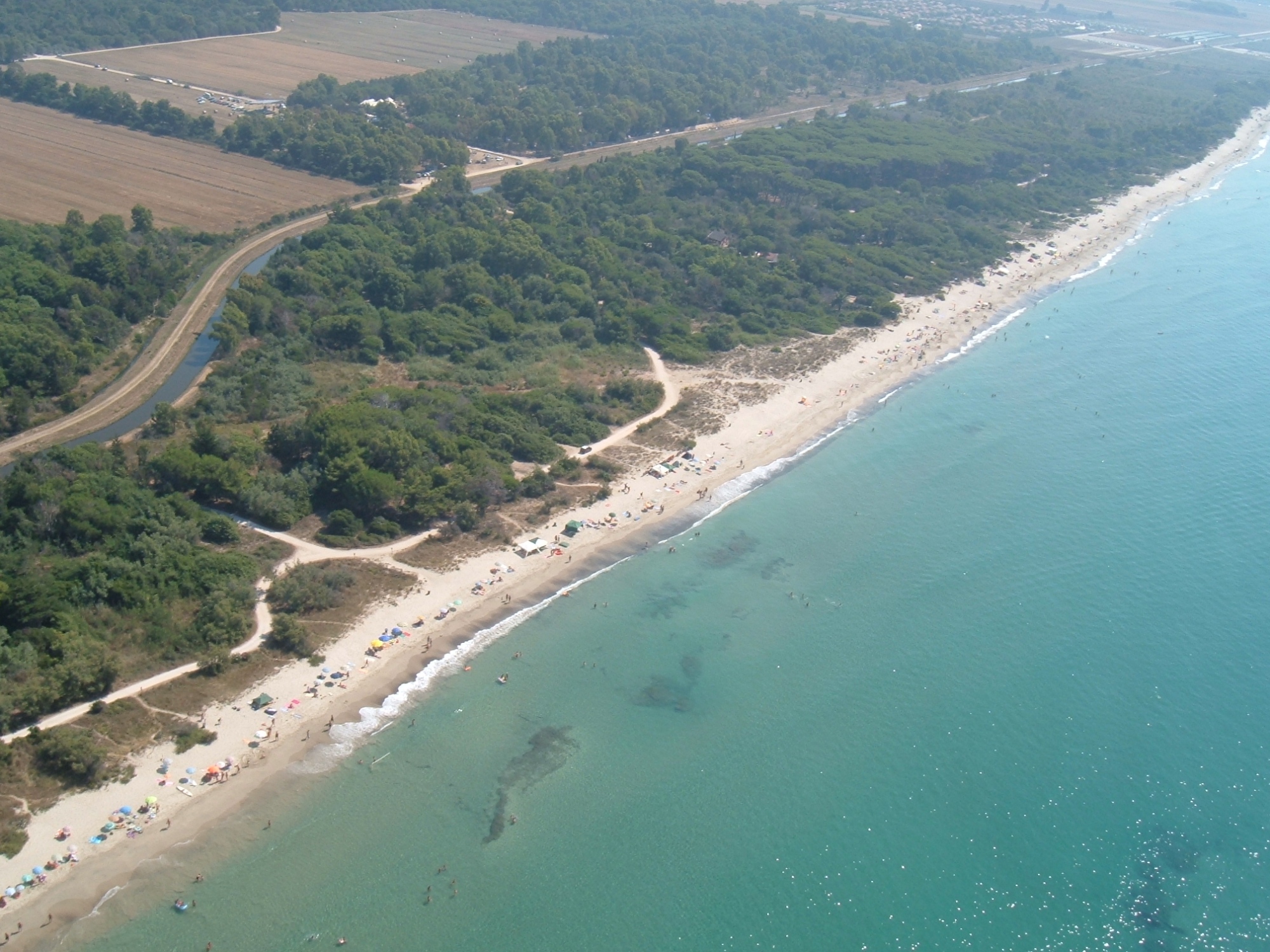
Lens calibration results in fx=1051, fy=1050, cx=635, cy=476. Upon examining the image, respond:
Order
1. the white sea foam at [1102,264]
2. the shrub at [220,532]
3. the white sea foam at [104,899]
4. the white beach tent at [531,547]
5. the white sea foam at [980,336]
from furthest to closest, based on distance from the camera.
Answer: the white sea foam at [1102,264] → the white sea foam at [980,336] → the white beach tent at [531,547] → the shrub at [220,532] → the white sea foam at [104,899]

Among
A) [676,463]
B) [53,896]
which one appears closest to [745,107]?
[676,463]

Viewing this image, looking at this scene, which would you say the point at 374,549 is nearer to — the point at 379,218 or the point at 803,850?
the point at 803,850

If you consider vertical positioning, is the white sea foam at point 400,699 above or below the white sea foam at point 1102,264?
below

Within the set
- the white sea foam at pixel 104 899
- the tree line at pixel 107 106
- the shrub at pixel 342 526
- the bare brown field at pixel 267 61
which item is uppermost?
the bare brown field at pixel 267 61

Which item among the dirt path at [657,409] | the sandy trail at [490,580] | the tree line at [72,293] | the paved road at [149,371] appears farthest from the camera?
the dirt path at [657,409]

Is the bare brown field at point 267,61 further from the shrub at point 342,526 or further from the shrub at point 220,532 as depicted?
the shrub at point 220,532

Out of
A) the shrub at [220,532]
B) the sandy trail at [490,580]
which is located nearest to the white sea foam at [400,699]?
the sandy trail at [490,580]
